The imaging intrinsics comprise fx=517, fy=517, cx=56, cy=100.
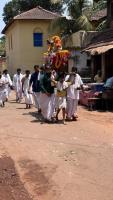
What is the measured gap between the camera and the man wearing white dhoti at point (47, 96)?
1537 centimetres

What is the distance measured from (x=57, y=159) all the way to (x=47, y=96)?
560cm

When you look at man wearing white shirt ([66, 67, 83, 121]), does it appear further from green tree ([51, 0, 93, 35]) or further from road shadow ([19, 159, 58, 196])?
green tree ([51, 0, 93, 35])

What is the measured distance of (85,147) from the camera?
448 inches

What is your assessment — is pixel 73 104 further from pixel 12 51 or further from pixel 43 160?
pixel 12 51

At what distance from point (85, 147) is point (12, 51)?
38442mm

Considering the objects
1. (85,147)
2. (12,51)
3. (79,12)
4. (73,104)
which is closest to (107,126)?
(73,104)

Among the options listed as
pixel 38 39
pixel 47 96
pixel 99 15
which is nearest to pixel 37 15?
pixel 38 39

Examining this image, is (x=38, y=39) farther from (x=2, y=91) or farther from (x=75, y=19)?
(x=2, y=91)

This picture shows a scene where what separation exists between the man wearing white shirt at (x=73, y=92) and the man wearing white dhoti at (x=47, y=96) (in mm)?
519

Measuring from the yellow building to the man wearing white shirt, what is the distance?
27.2 metres

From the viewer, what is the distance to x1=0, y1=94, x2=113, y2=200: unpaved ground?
805 centimetres

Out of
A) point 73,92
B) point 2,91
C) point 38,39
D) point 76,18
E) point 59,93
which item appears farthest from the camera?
point 38,39

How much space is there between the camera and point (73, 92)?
51.4ft

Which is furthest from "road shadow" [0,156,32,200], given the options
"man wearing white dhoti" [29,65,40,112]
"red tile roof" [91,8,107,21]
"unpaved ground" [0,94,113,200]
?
"red tile roof" [91,8,107,21]
